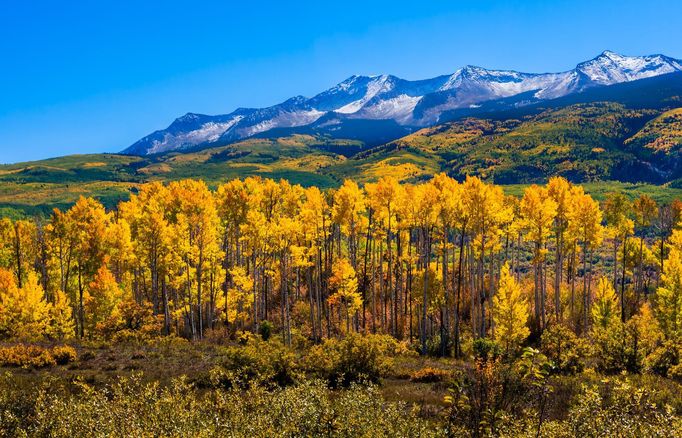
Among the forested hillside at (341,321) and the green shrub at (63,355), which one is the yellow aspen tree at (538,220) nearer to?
the forested hillside at (341,321)

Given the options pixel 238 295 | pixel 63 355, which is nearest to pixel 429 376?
pixel 238 295

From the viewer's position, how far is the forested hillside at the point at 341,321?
58.9 ft

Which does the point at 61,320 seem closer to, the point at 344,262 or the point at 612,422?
the point at 344,262

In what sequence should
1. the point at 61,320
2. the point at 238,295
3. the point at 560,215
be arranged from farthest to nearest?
the point at 61,320, the point at 560,215, the point at 238,295

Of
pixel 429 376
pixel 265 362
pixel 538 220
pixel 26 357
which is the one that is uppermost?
pixel 538 220

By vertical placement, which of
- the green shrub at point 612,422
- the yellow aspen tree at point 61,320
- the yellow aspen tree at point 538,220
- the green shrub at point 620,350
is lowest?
the yellow aspen tree at point 61,320

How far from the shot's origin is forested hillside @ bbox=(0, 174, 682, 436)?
706 inches

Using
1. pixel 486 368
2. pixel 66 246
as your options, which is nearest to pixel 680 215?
pixel 486 368

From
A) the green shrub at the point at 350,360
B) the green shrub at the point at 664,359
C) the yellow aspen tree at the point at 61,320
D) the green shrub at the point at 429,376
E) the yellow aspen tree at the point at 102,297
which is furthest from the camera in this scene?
the yellow aspen tree at the point at 102,297

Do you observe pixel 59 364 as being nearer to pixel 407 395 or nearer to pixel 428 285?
pixel 407 395

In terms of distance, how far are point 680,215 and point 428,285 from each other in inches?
1649

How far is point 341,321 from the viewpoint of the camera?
58625 millimetres

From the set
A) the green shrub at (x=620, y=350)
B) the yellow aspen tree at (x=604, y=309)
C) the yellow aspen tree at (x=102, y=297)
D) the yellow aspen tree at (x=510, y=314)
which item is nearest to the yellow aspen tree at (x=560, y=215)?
the yellow aspen tree at (x=604, y=309)

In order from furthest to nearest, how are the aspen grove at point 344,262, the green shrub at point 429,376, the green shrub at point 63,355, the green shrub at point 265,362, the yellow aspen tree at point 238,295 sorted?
the yellow aspen tree at point 238,295 → the aspen grove at point 344,262 → the green shrub at point 63,355 → the green shrub at point 429,376 → the green shrub at point 265,362
